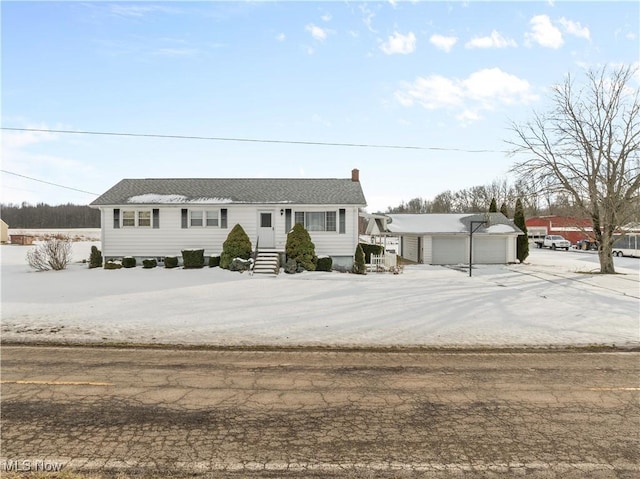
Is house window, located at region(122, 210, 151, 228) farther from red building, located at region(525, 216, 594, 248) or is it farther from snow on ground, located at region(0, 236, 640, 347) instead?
red building, located at region(525, 216, 594, 248)

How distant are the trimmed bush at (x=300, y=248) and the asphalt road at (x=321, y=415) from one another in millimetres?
14201

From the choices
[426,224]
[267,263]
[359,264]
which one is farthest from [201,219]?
[426,224]

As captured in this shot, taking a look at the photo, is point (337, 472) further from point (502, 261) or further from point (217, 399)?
point (502, 261)

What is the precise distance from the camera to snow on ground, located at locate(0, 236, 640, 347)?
908cm

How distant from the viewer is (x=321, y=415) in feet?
16.7

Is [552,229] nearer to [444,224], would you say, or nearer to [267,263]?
[444,224]

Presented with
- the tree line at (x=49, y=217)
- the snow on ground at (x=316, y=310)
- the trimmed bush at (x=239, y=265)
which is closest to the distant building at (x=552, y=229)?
the snow on ground at (x=316, y=310)

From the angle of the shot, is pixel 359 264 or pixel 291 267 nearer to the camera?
pixel 291 267

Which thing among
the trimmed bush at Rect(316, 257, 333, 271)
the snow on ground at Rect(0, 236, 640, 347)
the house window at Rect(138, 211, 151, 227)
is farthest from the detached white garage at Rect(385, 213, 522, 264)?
the house window at Rect(138, 211, 151, 227)

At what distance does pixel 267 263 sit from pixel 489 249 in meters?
20.0

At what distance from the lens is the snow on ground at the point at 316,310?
9.08 meters

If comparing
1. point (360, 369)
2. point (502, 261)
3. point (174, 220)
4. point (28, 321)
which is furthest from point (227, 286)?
point (502, 261)

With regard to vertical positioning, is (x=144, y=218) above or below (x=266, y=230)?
above

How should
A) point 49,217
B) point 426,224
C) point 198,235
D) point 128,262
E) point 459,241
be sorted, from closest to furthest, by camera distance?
1. point 128,262
2. point 198,235
3. point 459,241
4. point 426,224
5. point 49,217
